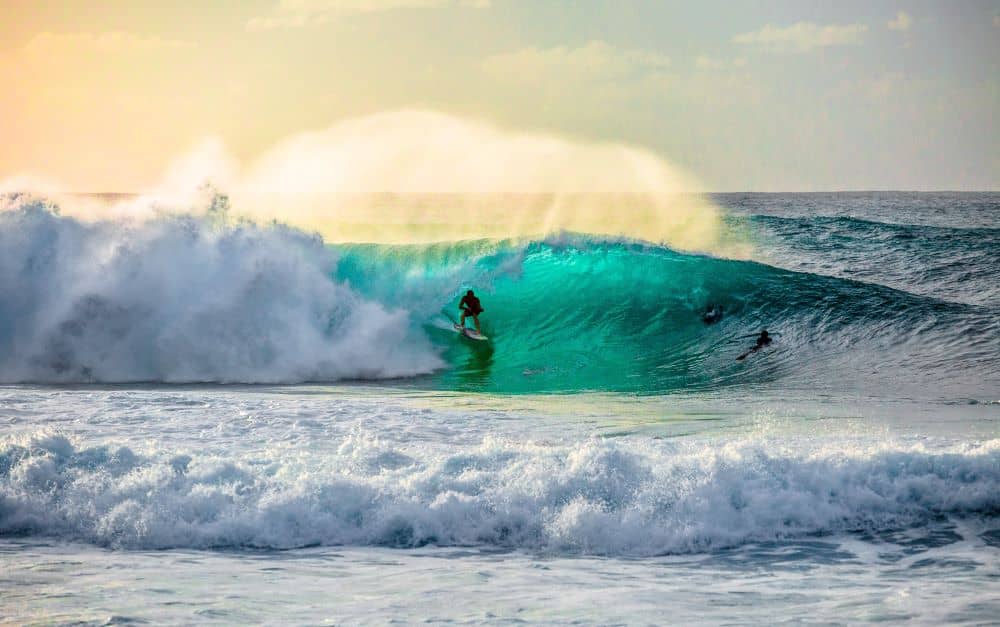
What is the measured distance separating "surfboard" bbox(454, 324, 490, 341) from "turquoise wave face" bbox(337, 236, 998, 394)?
19 centimetres

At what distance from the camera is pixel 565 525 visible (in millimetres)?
7066

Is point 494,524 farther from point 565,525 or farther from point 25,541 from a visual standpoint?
point 25,541

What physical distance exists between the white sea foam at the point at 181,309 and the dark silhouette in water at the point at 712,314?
476 centimetres

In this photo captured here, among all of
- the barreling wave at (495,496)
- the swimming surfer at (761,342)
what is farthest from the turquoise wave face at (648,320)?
the barreling wave at (495,496)

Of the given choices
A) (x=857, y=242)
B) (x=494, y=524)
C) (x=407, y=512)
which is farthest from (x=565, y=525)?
(x=857, y=242)

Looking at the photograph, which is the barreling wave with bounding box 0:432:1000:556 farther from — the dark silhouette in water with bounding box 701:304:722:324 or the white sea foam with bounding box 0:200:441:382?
the dark silhouette in water with bounding box 701:304:722:324

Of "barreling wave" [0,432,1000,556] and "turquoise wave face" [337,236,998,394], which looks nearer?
"barreling wave" [0,432,1000,556]

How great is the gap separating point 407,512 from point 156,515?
5.83 feet

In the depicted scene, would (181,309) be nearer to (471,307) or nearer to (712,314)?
(471,307)

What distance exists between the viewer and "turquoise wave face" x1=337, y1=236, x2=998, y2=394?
14039 millimetres

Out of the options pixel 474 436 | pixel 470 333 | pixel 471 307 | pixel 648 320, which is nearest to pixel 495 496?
pixel 474 436

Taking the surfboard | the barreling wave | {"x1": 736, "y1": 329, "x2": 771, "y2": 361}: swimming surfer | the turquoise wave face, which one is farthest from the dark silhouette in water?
the barreling wave

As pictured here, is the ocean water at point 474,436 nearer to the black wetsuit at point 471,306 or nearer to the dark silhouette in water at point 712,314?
the dark silhouette in water at point 712,314

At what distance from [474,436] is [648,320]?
8.29m
